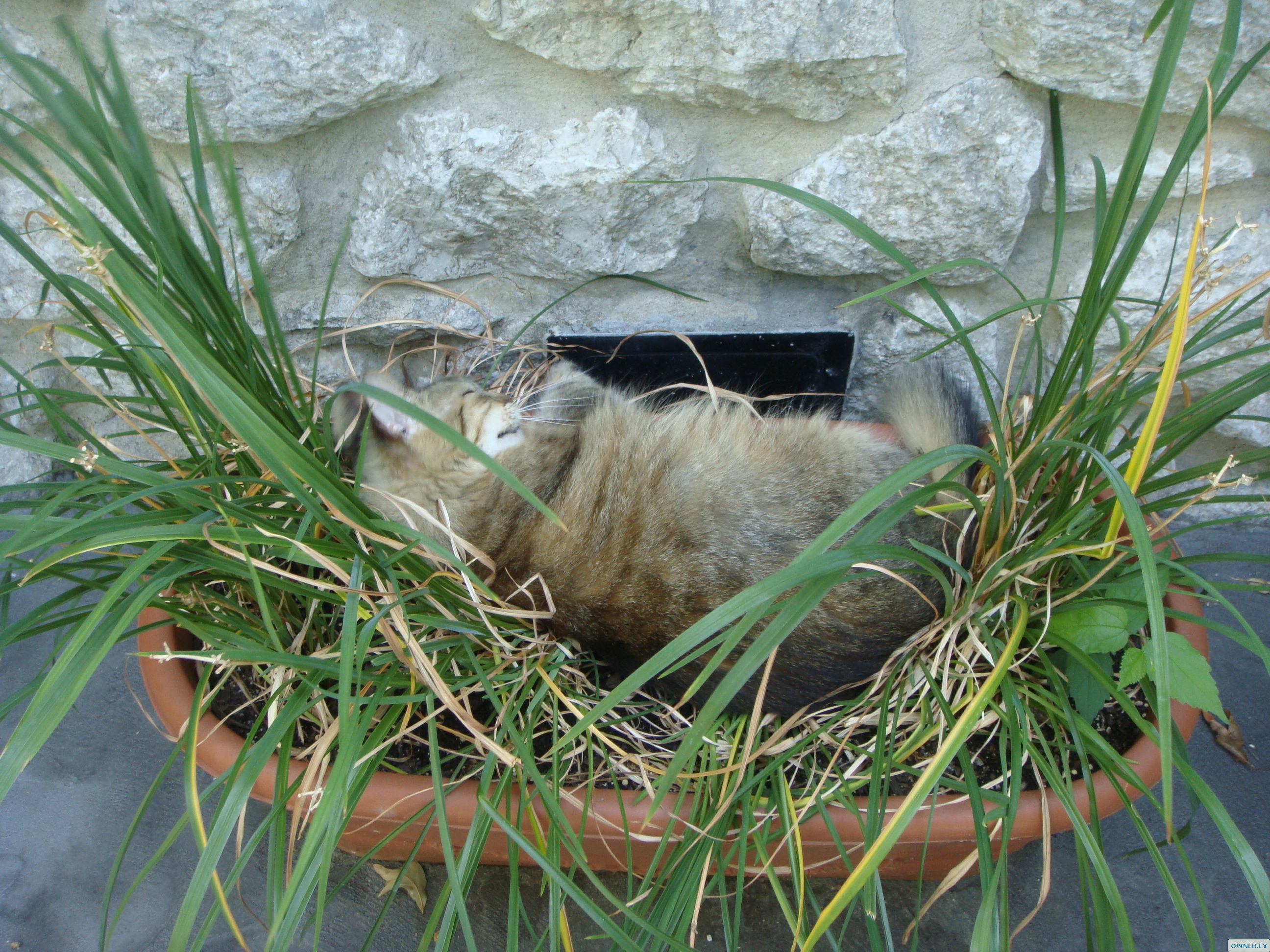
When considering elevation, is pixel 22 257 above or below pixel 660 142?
below

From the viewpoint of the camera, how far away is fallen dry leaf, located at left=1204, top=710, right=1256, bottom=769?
117 cm

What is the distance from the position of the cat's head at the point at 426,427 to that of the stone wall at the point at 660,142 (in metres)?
0.20

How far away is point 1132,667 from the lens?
78 centimetres

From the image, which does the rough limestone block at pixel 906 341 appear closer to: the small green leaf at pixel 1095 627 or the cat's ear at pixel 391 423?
the small green leaf at pixel 1095 627

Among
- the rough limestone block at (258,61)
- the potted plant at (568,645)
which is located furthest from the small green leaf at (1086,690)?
the rough limestone block at (258,61)

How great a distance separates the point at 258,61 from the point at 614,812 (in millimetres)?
964

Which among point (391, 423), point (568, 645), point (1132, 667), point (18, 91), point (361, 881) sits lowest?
point (361, 881)

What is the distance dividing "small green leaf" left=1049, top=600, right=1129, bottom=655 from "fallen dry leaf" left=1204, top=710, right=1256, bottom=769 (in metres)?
0.55

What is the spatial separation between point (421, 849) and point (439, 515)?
1.27ft

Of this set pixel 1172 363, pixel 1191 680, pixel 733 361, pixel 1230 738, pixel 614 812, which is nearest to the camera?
pixel 1172 363

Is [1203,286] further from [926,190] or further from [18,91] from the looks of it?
[18,91]

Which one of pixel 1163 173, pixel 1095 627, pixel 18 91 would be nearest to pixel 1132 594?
pixel 1095 627

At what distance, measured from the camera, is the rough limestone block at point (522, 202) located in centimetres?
110

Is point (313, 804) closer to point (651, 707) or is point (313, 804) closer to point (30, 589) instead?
point (651, 707)
